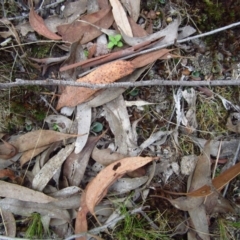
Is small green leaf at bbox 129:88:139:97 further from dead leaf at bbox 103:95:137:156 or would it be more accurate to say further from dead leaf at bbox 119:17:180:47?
dead leaf at bbox 119:17:180:47

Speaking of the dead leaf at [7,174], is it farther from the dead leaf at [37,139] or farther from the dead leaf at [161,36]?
the dead leaf at [161,36]

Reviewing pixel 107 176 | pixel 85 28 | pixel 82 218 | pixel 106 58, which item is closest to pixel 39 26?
pixel 85 28

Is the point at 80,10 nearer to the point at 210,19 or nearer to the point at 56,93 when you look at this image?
the point at 56,93

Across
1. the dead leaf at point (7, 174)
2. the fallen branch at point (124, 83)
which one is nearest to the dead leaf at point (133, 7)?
the fallen branch at point (124, 83)

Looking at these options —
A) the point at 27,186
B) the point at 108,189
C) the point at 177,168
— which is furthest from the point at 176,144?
the point at 27,186

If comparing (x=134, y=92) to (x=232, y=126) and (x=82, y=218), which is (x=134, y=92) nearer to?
(x=232, y=126)

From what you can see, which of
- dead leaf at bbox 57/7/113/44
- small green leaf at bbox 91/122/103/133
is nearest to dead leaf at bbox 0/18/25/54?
dead leaf at bbox 57/7/113/44
